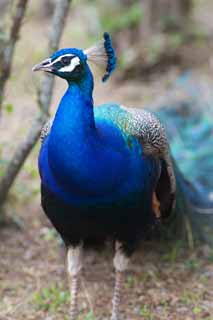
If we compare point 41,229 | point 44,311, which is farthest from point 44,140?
point 41,229

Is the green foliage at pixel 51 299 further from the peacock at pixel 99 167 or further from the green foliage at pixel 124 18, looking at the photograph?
the green foliage at pixel 124 18

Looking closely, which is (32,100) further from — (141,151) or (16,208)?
(141,151)

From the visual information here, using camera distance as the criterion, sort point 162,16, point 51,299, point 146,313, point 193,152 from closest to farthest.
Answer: point 146,313 < point 51,299 < point 193,152 < point 162,16

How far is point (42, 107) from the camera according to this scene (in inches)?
162

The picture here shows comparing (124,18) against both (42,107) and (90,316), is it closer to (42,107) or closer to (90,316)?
(42,107)

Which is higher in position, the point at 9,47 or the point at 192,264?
the point at 9,47

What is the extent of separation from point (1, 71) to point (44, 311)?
156 centimetres

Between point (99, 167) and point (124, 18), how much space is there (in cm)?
452

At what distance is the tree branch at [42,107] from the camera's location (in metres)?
4.00

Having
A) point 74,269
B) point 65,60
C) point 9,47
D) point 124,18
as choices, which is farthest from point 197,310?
point 124,18

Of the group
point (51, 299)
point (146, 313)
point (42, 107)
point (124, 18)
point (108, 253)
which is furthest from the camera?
point (124, 18)

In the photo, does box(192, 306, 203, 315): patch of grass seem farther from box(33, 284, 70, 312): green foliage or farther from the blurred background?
box(33, 284, 70, 312): green foliage

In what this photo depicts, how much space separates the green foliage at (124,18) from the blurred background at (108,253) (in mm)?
12

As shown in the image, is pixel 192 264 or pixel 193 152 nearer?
pixel 192 264
